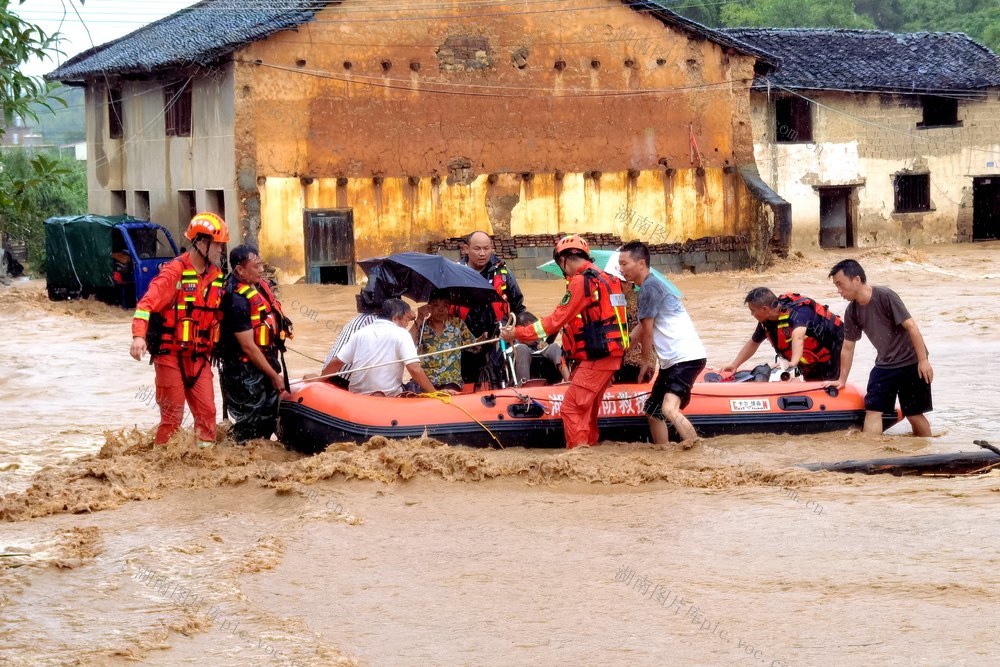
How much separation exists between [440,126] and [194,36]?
5119 mm

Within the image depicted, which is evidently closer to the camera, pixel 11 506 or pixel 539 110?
pixel 11 506

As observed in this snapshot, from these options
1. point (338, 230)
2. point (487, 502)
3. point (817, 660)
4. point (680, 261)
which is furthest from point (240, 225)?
point (817, 660)

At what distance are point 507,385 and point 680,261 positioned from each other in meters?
15.5

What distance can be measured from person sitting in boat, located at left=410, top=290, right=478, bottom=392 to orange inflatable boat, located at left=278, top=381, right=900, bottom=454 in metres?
0.36

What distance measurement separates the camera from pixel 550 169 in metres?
24.1

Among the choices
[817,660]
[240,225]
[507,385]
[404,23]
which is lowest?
[817,660]

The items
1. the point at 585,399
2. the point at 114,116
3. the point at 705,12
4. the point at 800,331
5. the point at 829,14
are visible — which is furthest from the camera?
the point at 829,14

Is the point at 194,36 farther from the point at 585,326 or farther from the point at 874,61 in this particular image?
the point at 585,326

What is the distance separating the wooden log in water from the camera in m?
8.45

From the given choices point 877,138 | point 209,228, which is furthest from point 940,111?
point 209,228

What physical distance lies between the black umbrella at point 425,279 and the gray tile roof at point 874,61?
63.5 ft

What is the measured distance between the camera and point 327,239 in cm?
2253

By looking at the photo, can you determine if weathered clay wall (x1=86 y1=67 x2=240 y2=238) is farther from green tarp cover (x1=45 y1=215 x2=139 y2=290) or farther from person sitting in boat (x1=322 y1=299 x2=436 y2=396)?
person sitting in boat (x1=322 y1=299 x2=436 y2=396)

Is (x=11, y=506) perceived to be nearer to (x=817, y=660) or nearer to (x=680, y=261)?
(x=817, y=660)
